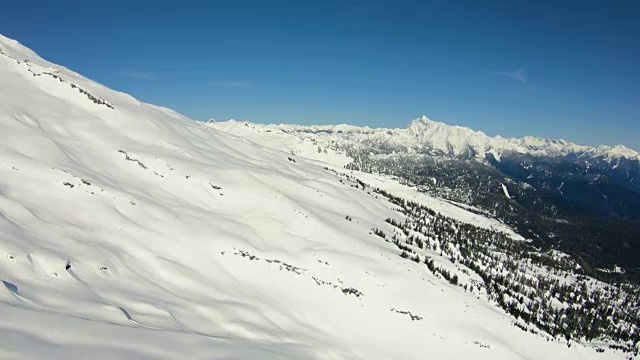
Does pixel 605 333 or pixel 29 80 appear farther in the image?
pixel 605 333

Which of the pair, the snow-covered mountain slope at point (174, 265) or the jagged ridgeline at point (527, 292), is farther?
the jagged ridgeline at point (527, 292)

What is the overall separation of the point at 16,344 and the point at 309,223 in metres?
76.4

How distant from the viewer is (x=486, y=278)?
138 meters

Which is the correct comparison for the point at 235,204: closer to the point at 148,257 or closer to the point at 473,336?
the point at 148,257

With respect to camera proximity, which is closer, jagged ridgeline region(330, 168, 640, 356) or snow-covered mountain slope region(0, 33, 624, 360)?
snow-covered mountain slope region(0, 33, 624, 360)

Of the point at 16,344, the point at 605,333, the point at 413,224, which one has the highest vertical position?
the point at 413,224

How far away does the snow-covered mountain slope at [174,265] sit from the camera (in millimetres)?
25031

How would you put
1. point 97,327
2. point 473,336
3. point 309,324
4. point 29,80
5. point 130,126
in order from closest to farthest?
point 97,327
point 309,324
point 473,336
point 29,80
point 130,126

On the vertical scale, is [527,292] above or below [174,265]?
above

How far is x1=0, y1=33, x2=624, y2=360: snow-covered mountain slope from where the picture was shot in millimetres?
25031

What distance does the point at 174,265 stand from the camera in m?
49.0

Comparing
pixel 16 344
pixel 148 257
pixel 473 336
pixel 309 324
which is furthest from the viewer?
pixel 473 336

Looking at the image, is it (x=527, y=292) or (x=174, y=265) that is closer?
(x=174, y=265)

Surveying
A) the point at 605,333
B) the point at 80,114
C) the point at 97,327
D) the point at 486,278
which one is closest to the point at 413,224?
the point at 486,278
